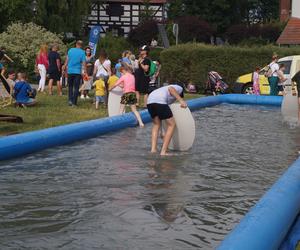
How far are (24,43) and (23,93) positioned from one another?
17286 mm

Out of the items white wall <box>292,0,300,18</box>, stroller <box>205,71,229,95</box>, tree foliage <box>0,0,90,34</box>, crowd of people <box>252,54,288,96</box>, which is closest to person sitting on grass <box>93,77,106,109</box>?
crowd of people <box>252,54,288,96</box>

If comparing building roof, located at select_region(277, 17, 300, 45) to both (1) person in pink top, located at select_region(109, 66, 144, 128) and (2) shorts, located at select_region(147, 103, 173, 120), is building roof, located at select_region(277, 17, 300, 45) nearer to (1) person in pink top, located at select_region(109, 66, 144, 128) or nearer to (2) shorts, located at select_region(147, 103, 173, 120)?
(1) person in pink top, located at select_region(109, 66, 144, 128)

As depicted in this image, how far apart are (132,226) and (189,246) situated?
777 mm

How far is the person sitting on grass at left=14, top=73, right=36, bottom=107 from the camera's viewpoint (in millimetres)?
14752

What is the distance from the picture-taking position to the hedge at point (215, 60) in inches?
1019

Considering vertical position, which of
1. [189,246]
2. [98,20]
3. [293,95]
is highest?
[98,20]

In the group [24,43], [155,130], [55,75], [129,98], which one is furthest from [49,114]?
[24,43]

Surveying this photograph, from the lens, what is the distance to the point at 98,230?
5.92 metres

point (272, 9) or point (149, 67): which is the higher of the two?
point (272, 9)

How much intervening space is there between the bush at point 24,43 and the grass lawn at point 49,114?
13819 mm

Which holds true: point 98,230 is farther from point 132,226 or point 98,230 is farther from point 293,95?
point 293,95

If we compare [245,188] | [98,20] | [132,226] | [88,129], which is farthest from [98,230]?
[98,20]

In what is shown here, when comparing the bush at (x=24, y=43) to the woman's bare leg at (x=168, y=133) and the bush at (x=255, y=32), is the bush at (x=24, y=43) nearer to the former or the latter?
the woman's bare leg at (x=168, y=133)

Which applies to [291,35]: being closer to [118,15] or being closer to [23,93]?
[23,93]
